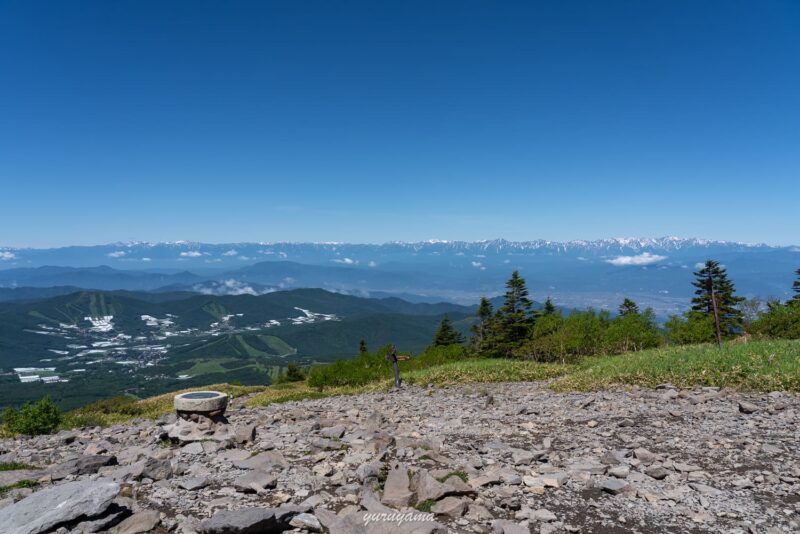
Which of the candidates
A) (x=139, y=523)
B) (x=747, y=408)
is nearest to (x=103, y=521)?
(x=139, y=523)

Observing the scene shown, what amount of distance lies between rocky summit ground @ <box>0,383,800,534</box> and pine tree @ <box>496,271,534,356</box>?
5615cm

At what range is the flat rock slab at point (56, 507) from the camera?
22.0ft

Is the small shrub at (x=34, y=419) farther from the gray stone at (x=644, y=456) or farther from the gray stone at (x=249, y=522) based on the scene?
the gray stone at (x=644, y=456)

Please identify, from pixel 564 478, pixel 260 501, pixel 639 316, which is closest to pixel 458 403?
pixel 564 478

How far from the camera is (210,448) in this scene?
11.8m

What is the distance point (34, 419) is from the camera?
65.0 feet

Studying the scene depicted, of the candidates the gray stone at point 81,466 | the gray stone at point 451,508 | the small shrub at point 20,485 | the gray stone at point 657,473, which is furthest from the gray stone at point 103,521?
the gray stone at point 657,473

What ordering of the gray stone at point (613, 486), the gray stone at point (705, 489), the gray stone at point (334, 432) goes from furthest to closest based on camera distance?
the gray stone at point (334, 432) → the gray stone at point (613, 486) → the gray stone at point (705, 489)

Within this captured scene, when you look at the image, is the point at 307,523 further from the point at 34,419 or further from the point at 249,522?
the point at 34,419

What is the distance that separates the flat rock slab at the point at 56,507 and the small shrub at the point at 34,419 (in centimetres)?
1611

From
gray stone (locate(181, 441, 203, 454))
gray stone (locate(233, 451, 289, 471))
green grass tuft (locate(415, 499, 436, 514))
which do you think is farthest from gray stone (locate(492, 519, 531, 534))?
gray stone (locate(181, 441, 203, 454))

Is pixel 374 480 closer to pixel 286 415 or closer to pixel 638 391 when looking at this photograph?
pixel 286 415

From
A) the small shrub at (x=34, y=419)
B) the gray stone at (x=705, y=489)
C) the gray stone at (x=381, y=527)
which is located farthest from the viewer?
the small shrub at (x=34, y=419)

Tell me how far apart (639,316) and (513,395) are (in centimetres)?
4450
